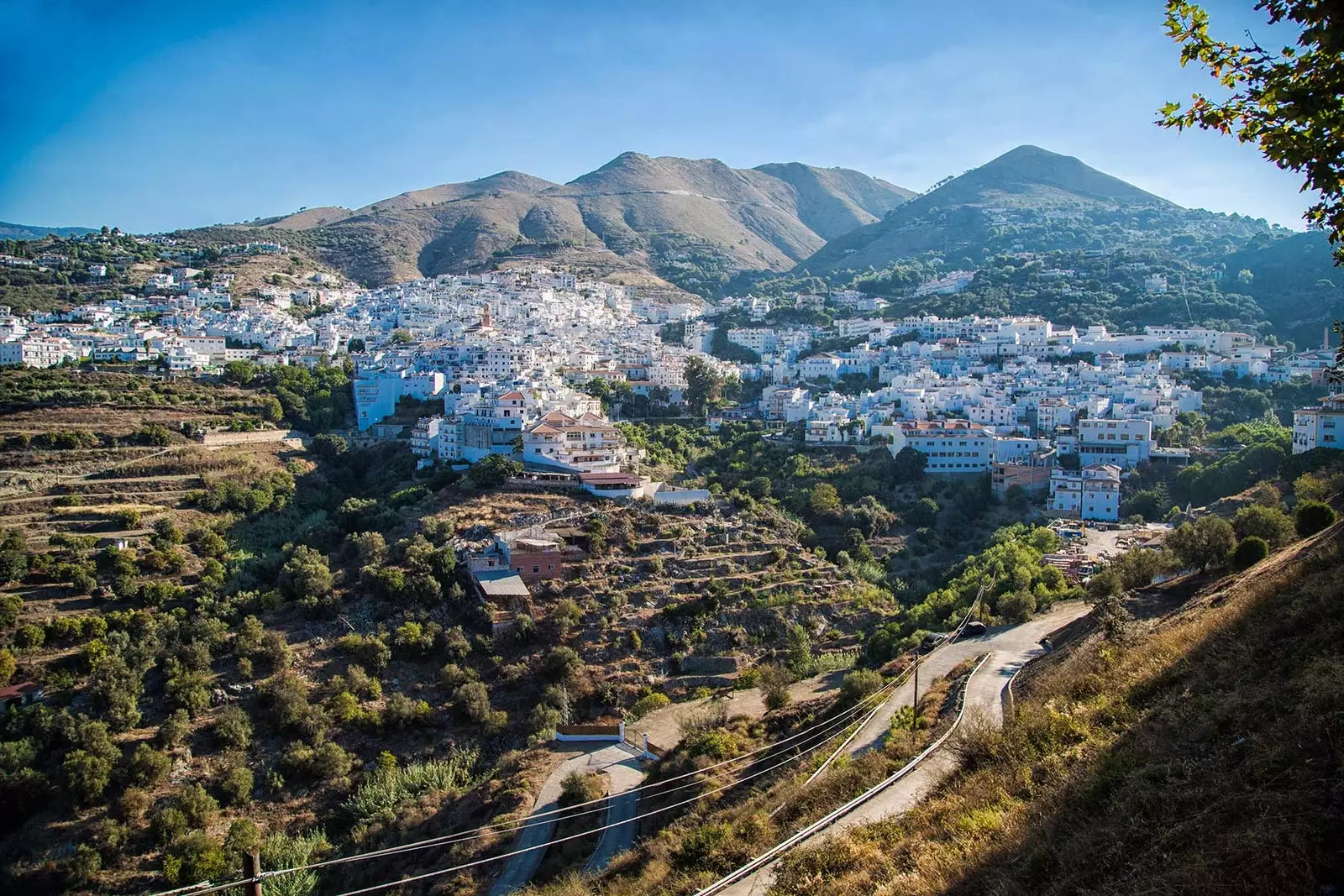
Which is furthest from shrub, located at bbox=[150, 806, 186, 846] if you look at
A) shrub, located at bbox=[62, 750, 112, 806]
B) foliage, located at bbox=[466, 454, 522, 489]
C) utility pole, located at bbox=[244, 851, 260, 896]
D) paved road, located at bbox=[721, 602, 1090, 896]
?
foliage, located at bbox=[466, 454, 522, 489]

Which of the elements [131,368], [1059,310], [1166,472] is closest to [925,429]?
[1166,472]

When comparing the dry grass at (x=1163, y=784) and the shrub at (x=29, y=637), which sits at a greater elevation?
the dry grass at (x=1163, y=784)

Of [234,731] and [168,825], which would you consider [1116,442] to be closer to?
[234,731]

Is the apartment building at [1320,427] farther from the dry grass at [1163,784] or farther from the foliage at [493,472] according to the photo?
the foliage at [493,472]

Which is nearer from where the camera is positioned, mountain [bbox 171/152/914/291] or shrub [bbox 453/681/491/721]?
shrub [bbox 453/681/491/721]

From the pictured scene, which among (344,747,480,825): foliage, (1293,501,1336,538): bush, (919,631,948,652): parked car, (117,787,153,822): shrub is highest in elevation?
(1293,501,1336,538): bush

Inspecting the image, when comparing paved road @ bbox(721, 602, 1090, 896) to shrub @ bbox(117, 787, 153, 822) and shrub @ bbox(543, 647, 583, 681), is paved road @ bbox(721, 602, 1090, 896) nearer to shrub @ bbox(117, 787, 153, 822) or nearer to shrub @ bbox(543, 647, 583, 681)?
shrub @ bbox(543, 647, 583, 681)

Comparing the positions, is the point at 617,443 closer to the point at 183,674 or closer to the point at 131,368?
the point at 183,674

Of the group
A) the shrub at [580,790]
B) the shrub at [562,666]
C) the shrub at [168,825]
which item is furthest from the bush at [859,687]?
the shrub at [168,825]
